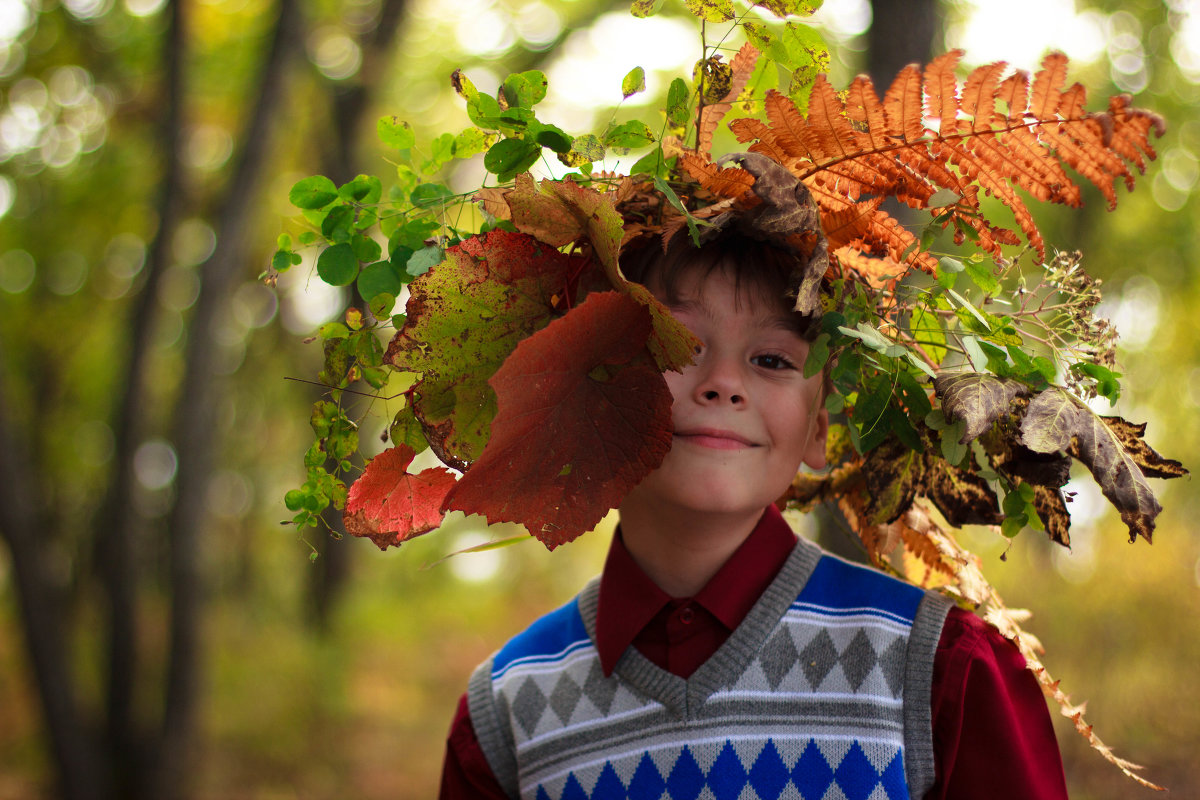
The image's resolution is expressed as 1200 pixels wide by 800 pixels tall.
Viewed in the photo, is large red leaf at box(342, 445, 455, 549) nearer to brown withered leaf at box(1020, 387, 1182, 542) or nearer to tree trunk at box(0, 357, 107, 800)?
brown withered leaf at box(1020, 387, 1182, 542)

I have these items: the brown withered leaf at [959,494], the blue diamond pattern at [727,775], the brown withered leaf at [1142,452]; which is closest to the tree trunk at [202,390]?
the blue diamond pattern at [727,775]

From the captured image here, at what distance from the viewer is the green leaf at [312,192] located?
1317 millimetres

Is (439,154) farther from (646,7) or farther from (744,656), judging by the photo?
(744,656)

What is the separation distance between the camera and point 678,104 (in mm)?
1288

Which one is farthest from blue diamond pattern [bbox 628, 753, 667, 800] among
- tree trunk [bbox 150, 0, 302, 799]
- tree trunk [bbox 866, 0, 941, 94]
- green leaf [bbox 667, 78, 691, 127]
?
tree trunk [bbox 150, 0, 302, 799]

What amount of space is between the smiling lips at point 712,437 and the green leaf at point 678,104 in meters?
0.44

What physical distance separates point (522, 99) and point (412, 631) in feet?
32.5

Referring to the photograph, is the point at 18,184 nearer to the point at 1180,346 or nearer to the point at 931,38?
the point at 931,38

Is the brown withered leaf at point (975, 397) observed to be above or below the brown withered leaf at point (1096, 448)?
above

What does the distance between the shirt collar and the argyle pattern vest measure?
2 centimetres

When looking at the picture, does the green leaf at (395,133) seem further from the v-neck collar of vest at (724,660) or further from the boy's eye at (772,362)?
the v-neck collar of vest at (724,660)

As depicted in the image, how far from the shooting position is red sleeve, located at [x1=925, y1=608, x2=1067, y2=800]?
134cm

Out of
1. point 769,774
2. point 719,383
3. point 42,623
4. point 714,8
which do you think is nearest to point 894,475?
point 719,383

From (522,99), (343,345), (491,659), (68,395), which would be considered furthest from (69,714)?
(68,395)
